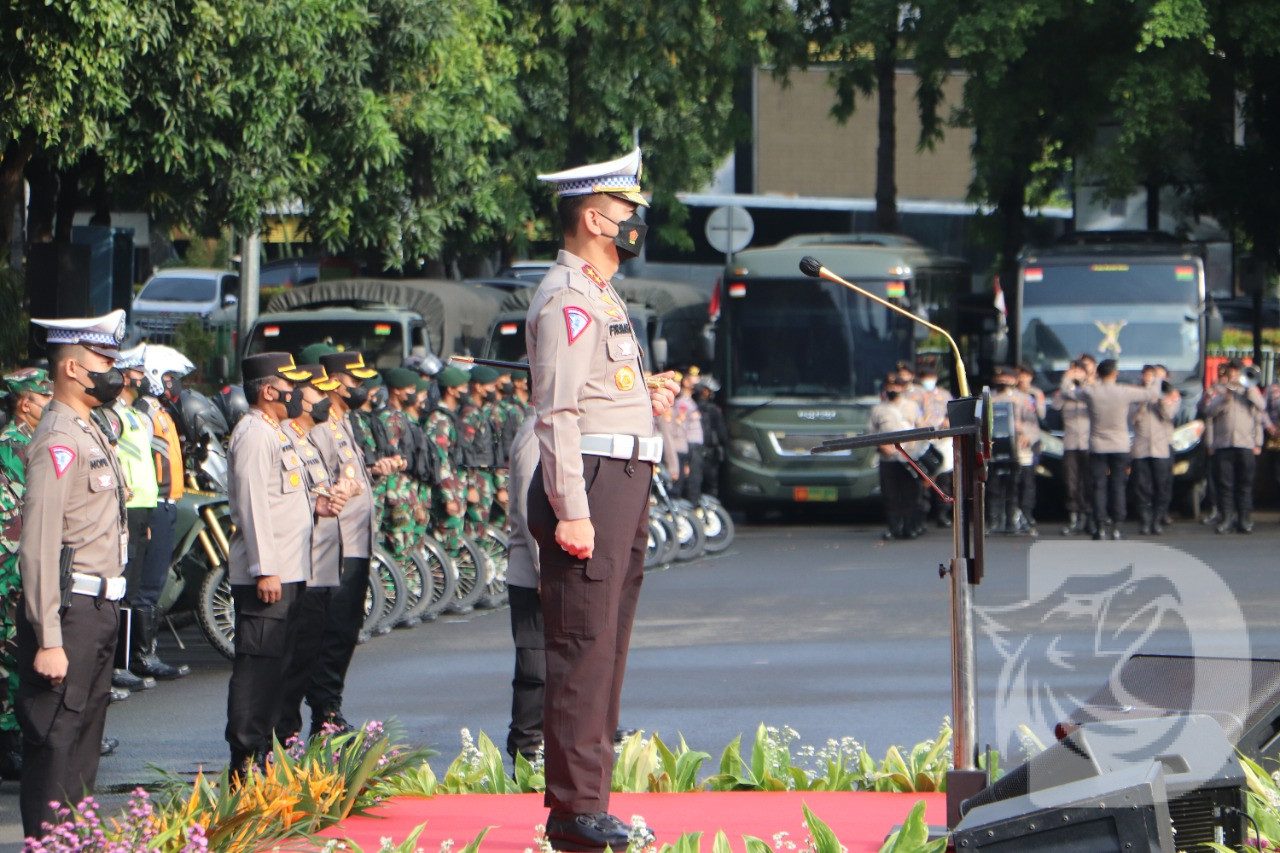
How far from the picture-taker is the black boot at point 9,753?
9.27 metres

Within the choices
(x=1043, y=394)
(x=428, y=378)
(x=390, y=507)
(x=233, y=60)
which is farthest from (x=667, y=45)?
(x=390, y=507)

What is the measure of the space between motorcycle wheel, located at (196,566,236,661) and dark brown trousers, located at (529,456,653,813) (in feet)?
22.4

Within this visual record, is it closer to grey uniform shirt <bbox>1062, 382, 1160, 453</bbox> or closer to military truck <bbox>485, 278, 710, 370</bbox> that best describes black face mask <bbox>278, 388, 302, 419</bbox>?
grey uniform shirt <bbox>1062, 382, 1160, 453</bbox>

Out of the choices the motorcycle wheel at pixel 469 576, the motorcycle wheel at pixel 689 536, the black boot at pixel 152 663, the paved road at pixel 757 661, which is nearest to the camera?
the paved road at pixel 757 661

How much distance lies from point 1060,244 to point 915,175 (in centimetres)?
Result: 3410

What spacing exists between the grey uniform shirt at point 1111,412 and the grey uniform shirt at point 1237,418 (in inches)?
29.3

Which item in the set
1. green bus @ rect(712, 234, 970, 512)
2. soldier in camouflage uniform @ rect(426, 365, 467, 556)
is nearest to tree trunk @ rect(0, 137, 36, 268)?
soldier in camouflage uniform @ rect(426, 365, 467, 556)

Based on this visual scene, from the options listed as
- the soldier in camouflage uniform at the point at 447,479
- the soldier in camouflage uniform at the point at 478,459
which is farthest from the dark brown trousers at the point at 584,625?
the soldier in camouflage uniform at the point at 478,459

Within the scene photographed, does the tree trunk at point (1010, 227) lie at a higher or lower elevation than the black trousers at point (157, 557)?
higher

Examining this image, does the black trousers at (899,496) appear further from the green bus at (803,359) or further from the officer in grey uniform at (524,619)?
the officer in grey uniform at (524,619)

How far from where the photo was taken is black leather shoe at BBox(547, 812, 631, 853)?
5875 millimetres

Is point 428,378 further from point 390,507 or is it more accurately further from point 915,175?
point 915,175

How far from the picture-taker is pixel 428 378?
65.1 ft

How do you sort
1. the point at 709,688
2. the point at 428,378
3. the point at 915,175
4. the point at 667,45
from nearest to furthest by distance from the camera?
the point at 709,688 → the point at 428,378 → the point at 667,45 → the point at 915,175
